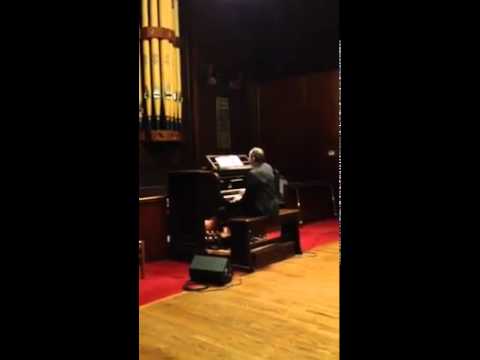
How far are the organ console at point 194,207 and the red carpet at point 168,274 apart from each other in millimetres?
219

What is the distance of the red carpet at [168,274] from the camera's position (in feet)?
12.1

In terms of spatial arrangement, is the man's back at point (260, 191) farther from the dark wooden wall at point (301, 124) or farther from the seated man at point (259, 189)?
the dark wooden wall at point (301, 124)

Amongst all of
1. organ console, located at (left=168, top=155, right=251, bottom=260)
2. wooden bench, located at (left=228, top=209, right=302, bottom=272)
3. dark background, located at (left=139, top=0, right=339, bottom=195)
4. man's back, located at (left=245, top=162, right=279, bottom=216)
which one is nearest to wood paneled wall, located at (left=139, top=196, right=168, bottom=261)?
organ console, located at (left=168, top=155, right=251, bottom=260)

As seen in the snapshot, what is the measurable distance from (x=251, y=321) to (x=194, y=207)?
1861 millimetres

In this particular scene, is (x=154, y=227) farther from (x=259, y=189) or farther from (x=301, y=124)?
(x=301, y=124)

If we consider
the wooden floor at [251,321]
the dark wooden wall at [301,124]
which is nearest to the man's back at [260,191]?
the wooden floor at [251,321]

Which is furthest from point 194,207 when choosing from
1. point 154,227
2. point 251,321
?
point 251,321

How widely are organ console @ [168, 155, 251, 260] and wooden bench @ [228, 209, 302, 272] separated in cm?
28

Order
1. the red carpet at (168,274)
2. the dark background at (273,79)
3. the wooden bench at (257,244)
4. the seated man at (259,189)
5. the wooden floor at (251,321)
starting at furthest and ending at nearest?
the dark background at (273,79) < the seated man at (259,189) < the wooden bench at (257,244) < the red carpet at (168,274) < the wooden floor at (251,321)

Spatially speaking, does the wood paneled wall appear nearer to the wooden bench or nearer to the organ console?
the organ console

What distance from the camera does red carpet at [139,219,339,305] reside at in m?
3.69
